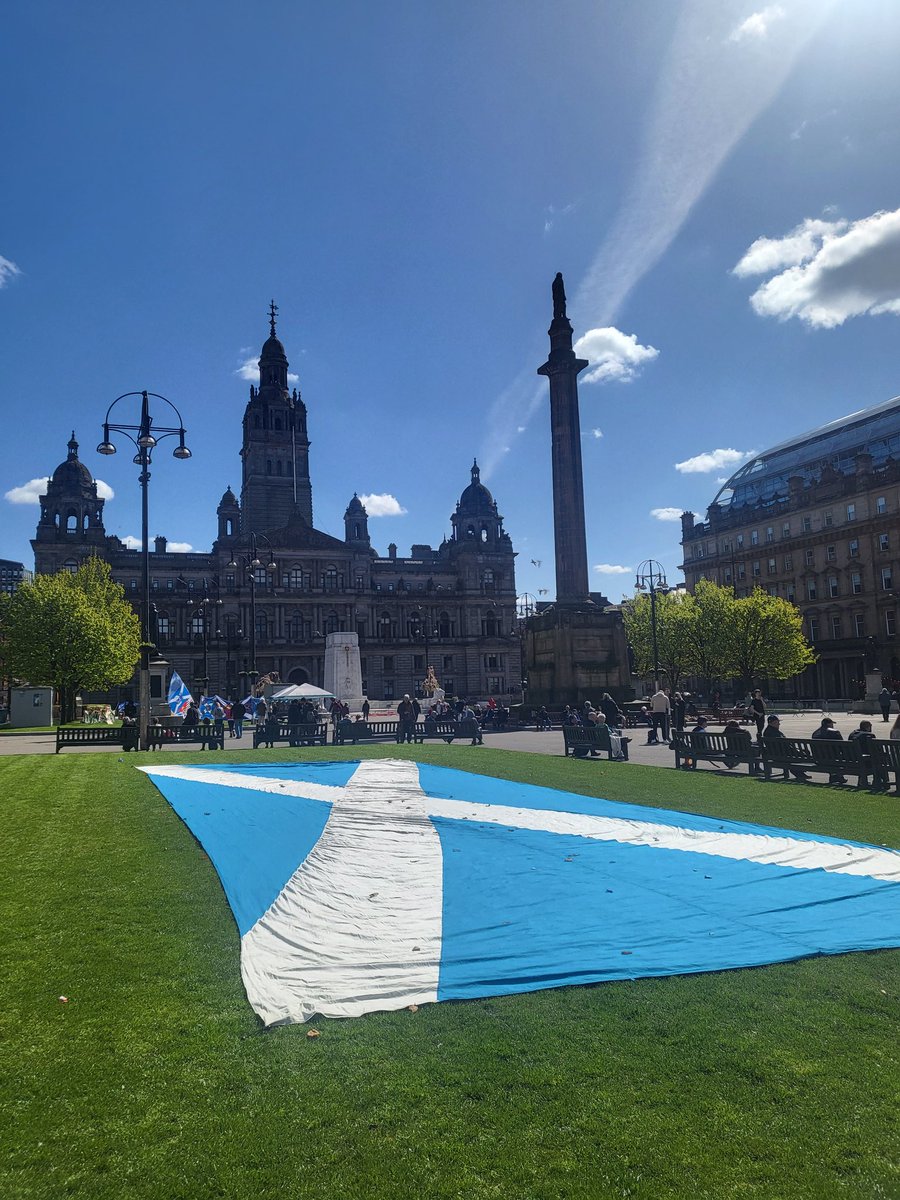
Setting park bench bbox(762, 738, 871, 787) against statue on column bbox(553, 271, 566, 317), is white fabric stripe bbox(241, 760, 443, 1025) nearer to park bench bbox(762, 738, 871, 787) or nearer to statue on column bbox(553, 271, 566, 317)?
park bench bbox(762, 738, 871, 787)

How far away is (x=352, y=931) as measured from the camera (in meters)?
6.80

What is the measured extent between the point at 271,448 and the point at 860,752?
9473 cm

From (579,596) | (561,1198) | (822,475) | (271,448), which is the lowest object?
(561,1198)

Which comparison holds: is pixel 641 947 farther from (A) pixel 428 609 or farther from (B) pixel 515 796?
(A) pixel 428 609

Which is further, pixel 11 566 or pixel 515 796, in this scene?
pixel 11 566

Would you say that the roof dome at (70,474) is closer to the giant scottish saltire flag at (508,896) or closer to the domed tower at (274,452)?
the domed tower at (274,452)

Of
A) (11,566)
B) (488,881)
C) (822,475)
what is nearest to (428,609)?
(822,475)

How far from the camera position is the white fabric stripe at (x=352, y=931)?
5.48 metres

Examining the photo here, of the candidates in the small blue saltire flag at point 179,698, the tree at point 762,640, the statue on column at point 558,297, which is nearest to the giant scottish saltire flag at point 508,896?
the small blue saltire flag at point 179,698

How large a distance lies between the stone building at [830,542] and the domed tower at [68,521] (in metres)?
67.6

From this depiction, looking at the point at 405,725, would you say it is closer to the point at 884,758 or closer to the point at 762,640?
the point at 884,758

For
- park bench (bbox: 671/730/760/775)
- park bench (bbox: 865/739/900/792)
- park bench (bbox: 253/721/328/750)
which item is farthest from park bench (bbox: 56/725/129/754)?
park bench (bbox: 865/739/900/792)

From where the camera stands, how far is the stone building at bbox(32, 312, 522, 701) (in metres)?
86.1

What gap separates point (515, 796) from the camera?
13906 mm
